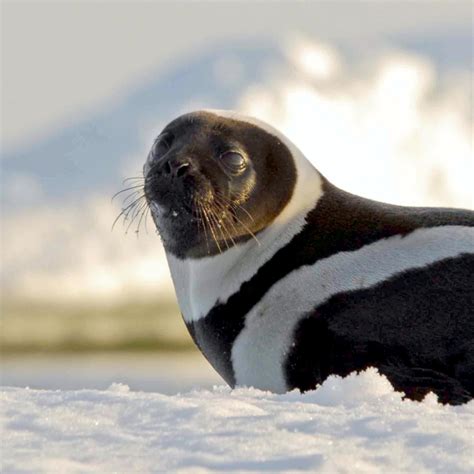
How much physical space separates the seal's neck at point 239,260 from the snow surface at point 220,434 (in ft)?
5.91

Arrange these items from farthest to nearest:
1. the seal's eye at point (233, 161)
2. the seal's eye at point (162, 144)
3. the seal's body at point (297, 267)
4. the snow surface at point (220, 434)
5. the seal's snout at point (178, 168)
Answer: the seal's eye at point (162, 144) → the seal's eye at point (233, 161) → the seal's snout at point (178, 168) → the seal's body at point (297, 267) → the snow surface at point (220, 434)

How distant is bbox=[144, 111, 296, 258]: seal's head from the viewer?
22.7ft

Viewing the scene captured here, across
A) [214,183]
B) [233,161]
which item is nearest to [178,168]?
[214,183]

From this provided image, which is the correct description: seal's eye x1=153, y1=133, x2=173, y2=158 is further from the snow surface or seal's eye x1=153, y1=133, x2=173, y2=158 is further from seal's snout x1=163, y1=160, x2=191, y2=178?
the snow surface

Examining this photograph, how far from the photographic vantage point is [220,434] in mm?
4371

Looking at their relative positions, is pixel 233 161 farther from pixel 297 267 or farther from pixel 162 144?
pixel 297 267

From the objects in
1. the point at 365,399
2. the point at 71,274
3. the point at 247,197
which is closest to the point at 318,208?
the point at 247,197

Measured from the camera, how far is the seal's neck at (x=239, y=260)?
272 inches

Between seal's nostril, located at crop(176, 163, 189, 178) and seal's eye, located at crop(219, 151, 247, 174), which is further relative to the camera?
seal's eye, located at crop(219, 151, 247, 174)

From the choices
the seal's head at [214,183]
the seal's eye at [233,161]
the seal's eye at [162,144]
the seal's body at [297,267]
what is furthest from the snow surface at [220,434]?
the seal's eye at [162,144]

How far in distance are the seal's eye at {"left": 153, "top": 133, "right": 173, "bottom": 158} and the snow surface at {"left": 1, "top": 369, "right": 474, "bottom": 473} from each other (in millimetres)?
2434

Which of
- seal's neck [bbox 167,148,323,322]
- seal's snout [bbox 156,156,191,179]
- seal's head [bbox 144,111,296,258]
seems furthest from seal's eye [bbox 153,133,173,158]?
seal's neck [bbox 167,148,323,322]

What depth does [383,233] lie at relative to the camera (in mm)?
6695

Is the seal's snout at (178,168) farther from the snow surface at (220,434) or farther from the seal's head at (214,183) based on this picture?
the snow surface at (220,434)
